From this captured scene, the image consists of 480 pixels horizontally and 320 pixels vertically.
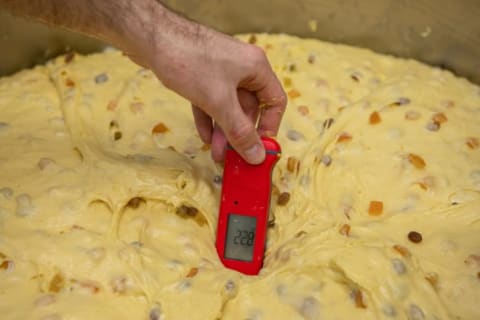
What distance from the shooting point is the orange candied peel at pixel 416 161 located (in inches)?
60.4

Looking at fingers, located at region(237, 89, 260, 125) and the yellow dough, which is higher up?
fingers, located at region(237, 89, 260, 125)

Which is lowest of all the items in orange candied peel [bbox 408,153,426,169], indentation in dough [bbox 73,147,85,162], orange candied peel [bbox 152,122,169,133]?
indentation in dough [bbox 73,147,85,162]

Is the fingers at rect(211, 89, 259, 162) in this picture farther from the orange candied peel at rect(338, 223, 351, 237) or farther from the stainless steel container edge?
the stainless steel container edge

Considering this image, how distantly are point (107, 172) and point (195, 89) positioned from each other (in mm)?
433

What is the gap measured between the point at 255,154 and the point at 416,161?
1.86ft

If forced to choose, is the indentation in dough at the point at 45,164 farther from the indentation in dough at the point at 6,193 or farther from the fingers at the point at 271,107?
the fingers at the point at 271,107

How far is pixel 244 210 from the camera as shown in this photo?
1334 mm

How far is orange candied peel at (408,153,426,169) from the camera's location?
153 cm

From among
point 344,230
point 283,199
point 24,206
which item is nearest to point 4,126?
point 24,206

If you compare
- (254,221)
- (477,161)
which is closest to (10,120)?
(254,221)

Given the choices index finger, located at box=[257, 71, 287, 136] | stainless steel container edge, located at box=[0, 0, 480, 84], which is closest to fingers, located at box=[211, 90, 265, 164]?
index finger, located at box=[257, 71, 287, 136]

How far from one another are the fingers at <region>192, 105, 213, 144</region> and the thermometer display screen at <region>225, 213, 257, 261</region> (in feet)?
0.78

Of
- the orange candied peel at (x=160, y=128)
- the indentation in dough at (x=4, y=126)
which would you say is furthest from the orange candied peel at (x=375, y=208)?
the indentation in dough at (x=4, y=126)

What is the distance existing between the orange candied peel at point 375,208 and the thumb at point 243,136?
39cm
